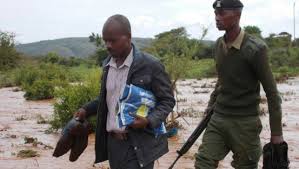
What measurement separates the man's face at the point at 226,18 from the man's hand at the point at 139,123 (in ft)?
3.56

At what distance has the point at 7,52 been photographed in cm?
3731

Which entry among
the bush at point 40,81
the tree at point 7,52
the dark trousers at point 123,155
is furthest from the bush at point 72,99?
the tree at point 7,52

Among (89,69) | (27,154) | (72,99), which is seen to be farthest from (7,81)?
(27,154)

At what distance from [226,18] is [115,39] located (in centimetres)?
101

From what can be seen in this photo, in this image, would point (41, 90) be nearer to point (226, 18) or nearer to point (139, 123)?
point (226, 18)

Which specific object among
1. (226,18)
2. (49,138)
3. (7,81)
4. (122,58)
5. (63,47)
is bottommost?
(63,47)

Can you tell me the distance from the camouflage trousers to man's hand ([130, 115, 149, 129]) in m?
0.90

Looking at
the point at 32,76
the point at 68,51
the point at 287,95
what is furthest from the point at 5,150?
the point at 68,51

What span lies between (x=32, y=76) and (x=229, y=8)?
20788 millimetres

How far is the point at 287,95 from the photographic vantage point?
19359mm

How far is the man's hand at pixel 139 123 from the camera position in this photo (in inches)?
138

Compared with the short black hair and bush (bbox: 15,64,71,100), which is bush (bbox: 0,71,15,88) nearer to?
bush (bbox: 15,64,71,100)

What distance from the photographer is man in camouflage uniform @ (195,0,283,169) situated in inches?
162

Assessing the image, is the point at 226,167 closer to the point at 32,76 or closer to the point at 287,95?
the point at 287,95
